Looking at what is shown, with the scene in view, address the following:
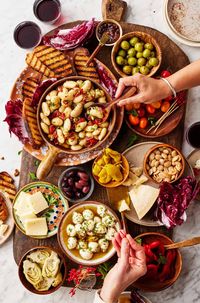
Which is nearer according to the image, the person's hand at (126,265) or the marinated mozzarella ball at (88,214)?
the person's hand at (126,265)

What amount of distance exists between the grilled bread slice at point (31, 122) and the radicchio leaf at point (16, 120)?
5cm

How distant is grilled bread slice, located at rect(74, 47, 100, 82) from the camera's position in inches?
110

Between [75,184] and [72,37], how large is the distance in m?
0.81

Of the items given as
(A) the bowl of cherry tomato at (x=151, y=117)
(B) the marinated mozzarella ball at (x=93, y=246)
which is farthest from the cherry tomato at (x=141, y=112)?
(B) the marinated mozzarella ball at (x=93, y=246)

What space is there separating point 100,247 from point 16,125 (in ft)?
2.64

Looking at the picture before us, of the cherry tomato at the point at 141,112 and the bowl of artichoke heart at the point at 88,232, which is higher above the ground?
the cherry tomato at the point at 141,112

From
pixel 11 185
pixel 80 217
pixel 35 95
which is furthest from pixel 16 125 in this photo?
pixel 80 217

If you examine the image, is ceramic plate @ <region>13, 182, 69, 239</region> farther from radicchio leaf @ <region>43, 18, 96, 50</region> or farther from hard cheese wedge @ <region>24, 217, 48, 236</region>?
radicchio leaf @ <region>43, 18, 96, 50</region>

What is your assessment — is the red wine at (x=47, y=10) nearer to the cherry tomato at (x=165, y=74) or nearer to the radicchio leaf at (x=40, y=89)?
the radicchio leaf at (x=40, y=89)

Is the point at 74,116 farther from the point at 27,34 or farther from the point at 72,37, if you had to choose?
the point at 27,34

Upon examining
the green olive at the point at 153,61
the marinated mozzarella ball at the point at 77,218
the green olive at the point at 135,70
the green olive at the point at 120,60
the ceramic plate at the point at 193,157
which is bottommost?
the marinated mozzarella ball at the point at 77,218

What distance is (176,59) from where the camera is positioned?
9.46 feet

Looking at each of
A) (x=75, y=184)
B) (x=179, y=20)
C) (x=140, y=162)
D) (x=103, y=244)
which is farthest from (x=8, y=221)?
(x=179, y=20)

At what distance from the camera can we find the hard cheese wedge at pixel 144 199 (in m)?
2.78
